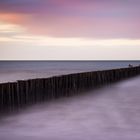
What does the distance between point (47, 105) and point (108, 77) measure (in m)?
16.0

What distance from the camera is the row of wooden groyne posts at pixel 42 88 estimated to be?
1350 centimetres

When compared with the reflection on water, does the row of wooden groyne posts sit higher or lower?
higher

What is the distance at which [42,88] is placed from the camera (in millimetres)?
16719

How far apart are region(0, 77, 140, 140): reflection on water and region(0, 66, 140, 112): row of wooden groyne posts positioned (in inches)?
20.2

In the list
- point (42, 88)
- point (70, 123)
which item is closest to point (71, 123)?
point (70, 123)

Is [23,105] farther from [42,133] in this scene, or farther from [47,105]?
[42,133]

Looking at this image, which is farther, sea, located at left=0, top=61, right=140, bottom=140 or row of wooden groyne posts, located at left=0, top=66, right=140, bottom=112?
row of wooden groyne posts, located at left=0, top=66, right=140, bottom=112

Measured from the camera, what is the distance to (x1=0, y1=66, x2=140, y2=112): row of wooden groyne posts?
13.5 metres

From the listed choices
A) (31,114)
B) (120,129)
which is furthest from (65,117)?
(120,129)

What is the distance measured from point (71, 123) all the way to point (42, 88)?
16.7 ft

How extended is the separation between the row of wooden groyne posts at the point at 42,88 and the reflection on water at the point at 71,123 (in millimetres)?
514

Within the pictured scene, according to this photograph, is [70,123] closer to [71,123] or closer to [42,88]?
[71,123]

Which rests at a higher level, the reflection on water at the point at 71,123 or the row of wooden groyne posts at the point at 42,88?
the row of wooden groyne posts at the point at 42,88

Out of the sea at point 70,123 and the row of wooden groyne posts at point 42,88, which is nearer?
the sea at point 70,123
